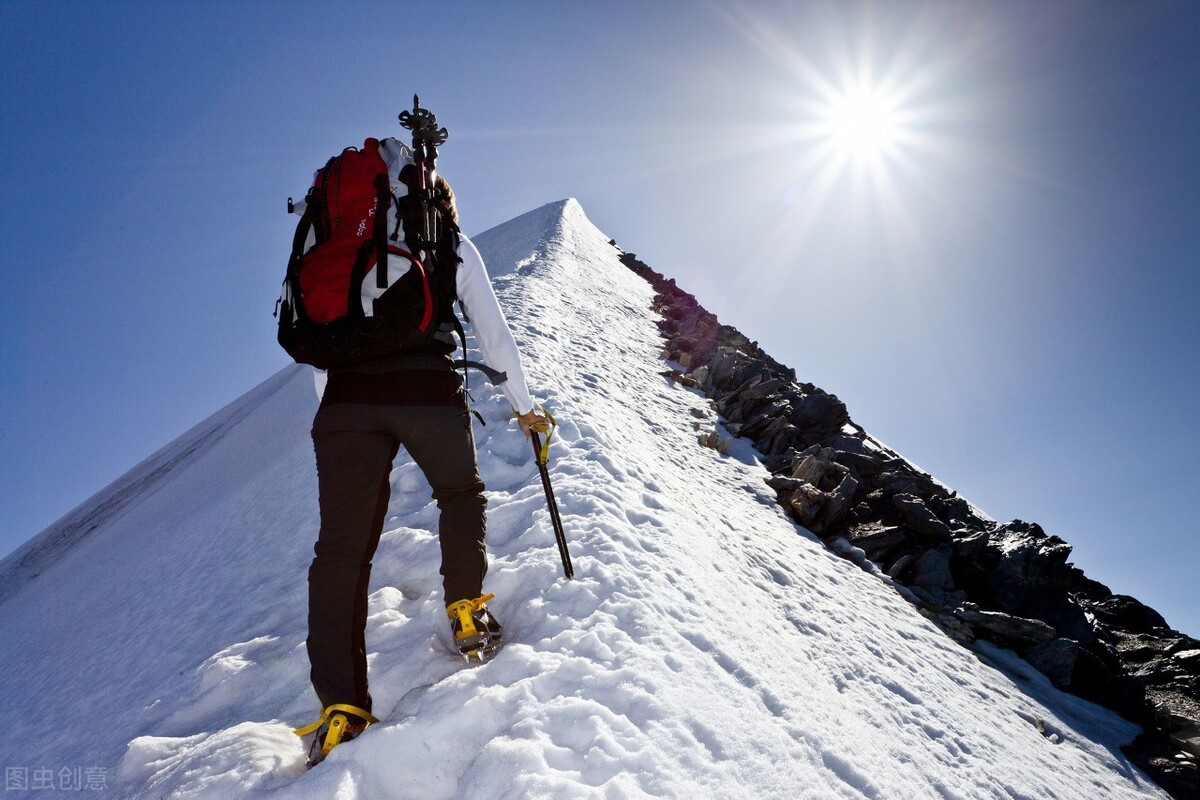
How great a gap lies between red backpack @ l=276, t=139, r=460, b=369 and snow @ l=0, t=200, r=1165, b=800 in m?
1.84

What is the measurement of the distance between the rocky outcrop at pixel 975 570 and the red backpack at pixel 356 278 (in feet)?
23.8

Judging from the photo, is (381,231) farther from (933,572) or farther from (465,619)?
(933,572)

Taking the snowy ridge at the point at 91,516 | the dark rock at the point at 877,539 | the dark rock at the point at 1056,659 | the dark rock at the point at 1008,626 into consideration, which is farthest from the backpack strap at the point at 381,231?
the snowy ridge at the point at 91,516

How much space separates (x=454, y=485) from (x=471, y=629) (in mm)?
827

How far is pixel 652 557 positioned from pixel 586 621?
1050mm

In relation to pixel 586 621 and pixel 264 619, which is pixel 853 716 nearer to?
pixel 586 621

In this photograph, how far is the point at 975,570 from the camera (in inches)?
345

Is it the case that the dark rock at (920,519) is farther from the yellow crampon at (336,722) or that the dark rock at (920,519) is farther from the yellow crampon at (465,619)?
the yellow crampon at (336,722)

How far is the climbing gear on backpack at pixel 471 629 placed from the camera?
3018 millimetres

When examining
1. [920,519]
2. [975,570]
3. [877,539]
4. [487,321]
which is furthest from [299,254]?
[975,570]

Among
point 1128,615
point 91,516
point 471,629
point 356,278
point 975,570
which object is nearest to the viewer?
point 356,278

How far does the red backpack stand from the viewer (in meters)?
2.51

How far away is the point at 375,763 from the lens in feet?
8.04

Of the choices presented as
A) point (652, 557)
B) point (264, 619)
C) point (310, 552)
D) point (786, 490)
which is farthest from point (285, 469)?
point (786, 490)
